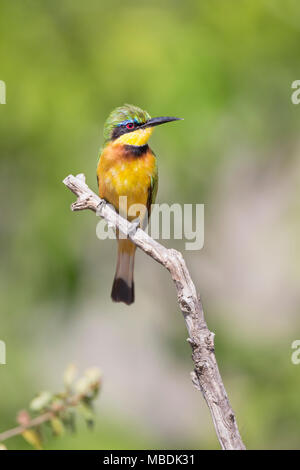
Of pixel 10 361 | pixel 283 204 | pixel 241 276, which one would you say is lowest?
pixel 10 361

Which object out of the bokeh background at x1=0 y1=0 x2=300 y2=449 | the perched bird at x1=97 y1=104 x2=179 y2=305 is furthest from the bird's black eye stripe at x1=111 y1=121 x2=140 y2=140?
the bokeh background at x1=0 y1=0 x2=300 y2=449

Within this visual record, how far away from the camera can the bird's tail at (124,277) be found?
3.35 meters

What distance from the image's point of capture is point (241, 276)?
4934 mm

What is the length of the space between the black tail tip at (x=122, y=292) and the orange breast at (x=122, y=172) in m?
0.40

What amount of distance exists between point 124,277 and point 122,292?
119 mm

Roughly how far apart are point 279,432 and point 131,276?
1456 mm

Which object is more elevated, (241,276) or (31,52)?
(31,52)

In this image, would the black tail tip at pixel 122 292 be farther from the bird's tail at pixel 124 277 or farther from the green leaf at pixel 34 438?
the green leaf at pixel 34 438

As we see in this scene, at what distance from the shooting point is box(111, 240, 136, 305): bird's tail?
335cm

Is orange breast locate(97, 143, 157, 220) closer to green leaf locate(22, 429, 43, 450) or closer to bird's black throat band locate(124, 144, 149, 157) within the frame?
bird's black throat band locate(124, 144, 149, 157)

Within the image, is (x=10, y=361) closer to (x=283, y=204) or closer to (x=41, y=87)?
(x=41, y=87)
